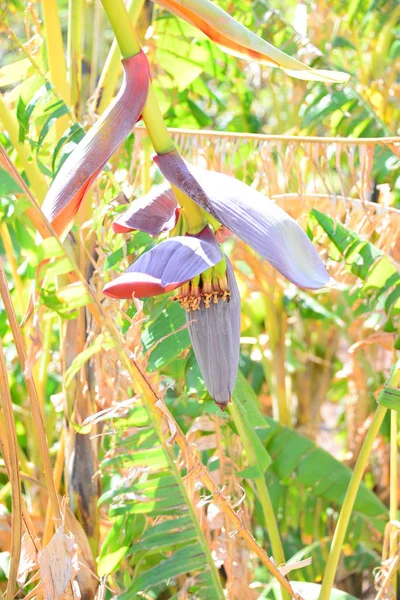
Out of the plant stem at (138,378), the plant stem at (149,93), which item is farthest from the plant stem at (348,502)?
the plant stem at (149,93)

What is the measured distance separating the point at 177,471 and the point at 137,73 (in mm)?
311

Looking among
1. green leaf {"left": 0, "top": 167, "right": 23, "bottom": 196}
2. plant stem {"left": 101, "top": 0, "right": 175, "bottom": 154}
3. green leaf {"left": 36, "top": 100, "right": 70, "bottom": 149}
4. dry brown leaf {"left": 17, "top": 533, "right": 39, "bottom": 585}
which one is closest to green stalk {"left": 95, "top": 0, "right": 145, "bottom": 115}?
green leaf {"left": 36, "top": 100, "right": 70, "bottom": 149}

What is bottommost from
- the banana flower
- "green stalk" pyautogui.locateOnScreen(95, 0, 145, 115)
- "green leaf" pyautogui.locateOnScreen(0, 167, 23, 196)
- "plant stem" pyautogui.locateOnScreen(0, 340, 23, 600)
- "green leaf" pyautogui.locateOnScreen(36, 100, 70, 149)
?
"plant stem" pyautogui.locateOnScreen(0, 340, 23, 600)

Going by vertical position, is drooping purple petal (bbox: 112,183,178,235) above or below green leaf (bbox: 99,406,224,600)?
above

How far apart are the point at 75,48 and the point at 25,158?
15cm

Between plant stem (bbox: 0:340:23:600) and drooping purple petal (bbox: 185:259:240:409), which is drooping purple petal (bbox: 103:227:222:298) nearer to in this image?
drooping purple petal (bbox: 185:259:240:409)

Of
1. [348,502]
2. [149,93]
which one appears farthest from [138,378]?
[348,502]

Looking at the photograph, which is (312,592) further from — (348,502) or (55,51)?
(55,51)

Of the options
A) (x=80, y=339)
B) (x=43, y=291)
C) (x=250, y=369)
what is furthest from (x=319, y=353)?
(x=43, y=291)

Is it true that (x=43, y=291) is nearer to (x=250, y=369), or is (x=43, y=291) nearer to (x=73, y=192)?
(x=73, y=192)

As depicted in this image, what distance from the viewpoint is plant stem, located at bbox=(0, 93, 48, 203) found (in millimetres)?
781

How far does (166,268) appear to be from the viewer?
15.3 inches

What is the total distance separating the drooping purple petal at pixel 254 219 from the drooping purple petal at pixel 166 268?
23mm

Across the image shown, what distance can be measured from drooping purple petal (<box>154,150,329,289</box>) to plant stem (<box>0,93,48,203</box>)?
15.7 inches
